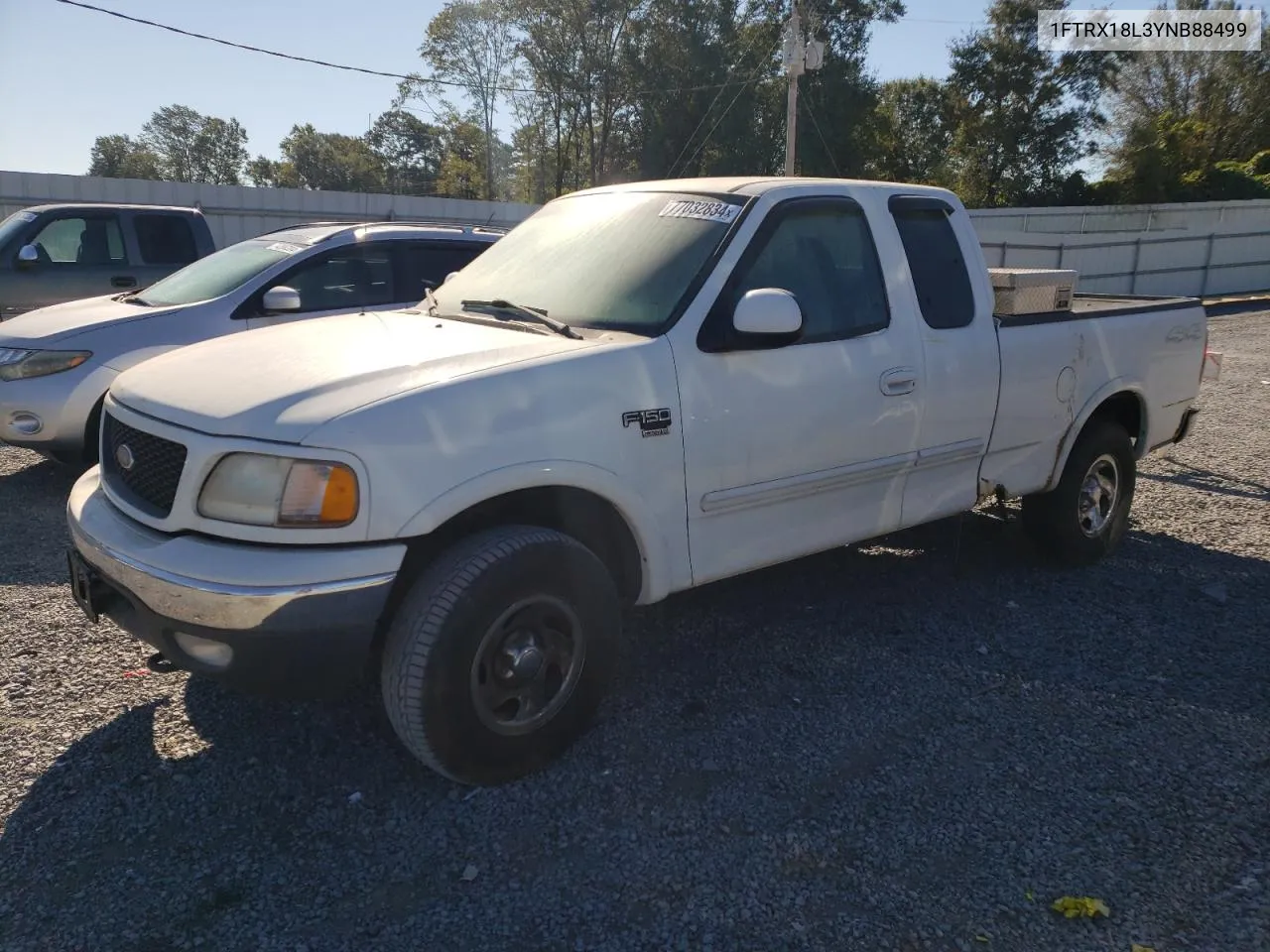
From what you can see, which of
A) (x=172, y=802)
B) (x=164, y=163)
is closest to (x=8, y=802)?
(x=172, y=802)

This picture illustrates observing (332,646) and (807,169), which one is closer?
(332,646)

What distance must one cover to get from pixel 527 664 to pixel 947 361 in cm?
235

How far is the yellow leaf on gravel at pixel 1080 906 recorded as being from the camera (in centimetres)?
264

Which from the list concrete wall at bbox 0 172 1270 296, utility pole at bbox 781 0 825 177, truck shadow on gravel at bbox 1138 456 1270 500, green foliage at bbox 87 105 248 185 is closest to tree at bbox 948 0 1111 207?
concrete wall at bbox 0 172 1270 296

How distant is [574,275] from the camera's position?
390cm

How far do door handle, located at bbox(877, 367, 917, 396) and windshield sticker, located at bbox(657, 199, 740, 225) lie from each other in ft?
3.03

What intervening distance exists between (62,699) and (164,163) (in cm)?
8490

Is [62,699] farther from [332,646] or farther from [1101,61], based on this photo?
[1101,61]

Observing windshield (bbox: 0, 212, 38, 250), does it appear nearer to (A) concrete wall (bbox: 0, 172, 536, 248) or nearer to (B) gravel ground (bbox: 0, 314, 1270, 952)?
(B) gravel ground (bbox: 0, 314, 1270, 952)

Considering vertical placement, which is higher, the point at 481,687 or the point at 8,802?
the point at 481,687

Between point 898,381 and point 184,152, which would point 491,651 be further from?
point 184,152

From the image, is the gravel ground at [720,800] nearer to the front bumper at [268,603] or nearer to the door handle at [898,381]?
the front bumper at [268,603]

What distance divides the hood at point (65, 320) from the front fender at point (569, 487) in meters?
4.52

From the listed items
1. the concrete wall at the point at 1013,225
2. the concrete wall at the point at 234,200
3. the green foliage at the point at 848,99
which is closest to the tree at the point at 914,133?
the green foliage at the point at 848,99
